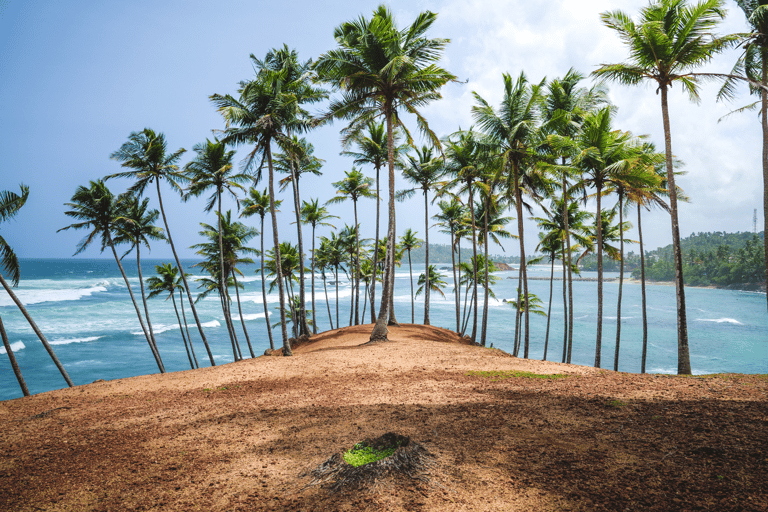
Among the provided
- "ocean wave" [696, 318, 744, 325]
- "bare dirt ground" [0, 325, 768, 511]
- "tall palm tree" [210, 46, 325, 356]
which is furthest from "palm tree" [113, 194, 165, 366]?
"ocean wave" [696, 318, 744, 325]

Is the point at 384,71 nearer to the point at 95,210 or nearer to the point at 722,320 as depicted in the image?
the point at 95,210

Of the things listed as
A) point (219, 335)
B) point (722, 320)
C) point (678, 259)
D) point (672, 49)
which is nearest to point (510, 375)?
point (678, 259)

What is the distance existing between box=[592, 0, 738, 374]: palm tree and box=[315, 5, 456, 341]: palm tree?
18.2 feet

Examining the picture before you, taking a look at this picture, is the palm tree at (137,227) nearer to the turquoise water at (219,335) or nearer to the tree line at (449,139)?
the tree line at (449,139)

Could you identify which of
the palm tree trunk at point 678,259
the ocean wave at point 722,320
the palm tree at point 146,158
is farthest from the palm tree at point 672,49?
the ocean wave at point 722,320

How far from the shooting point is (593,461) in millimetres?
3557

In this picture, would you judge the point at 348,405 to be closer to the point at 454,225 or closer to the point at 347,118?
the point at 347,118

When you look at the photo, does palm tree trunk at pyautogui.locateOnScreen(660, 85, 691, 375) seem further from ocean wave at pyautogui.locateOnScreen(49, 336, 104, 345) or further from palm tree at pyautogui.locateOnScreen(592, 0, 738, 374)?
ocean wave at pyautogui.locateOnScreen(49, 336, 104, 345)

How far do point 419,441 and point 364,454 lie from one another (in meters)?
0.83

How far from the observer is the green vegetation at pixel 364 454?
12.0 feet

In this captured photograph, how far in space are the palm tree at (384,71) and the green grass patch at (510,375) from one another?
5.46m

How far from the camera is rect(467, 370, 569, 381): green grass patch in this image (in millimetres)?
7566

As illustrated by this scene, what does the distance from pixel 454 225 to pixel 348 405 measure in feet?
71.4

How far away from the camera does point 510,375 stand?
7.79 metres
